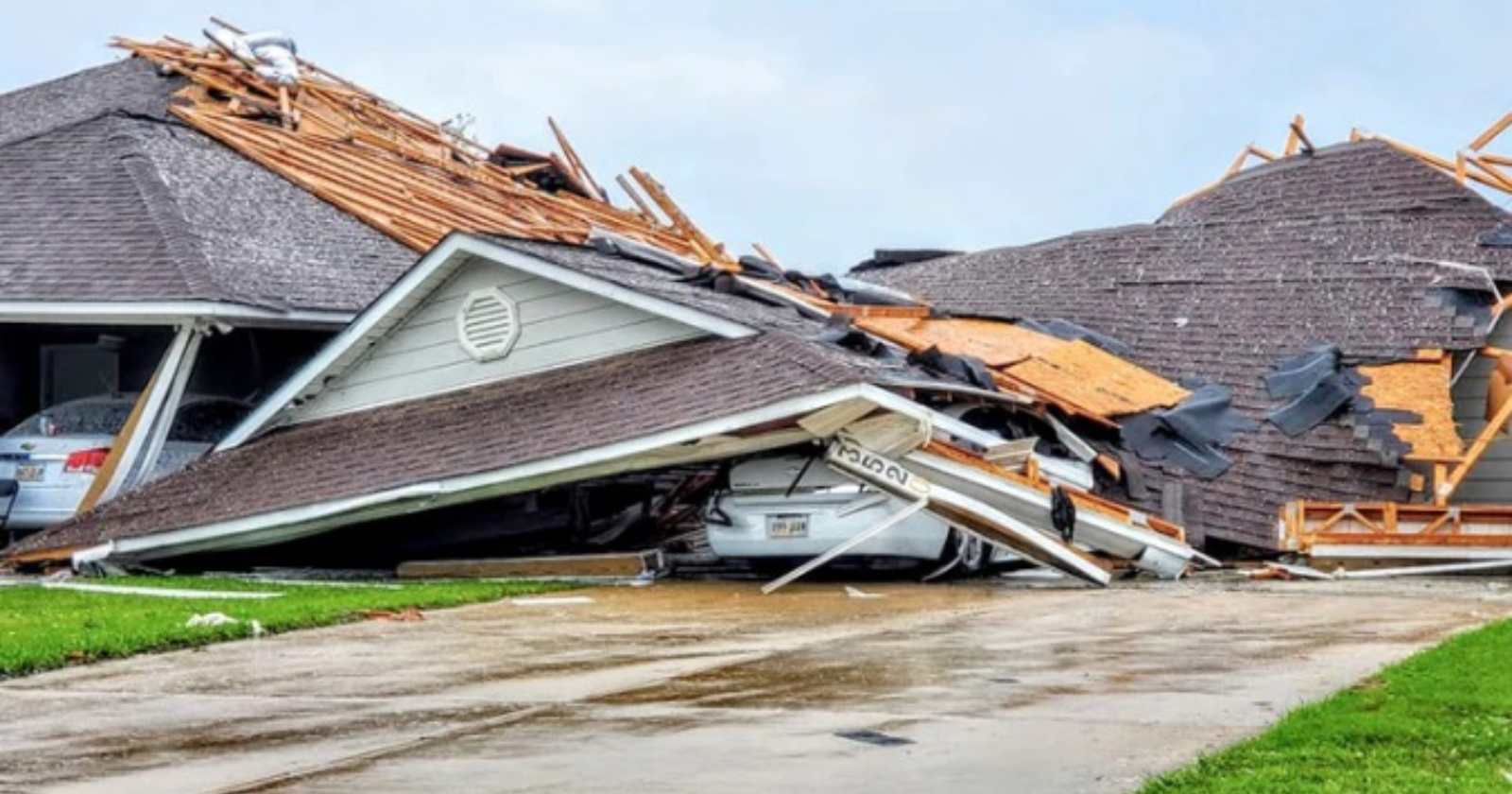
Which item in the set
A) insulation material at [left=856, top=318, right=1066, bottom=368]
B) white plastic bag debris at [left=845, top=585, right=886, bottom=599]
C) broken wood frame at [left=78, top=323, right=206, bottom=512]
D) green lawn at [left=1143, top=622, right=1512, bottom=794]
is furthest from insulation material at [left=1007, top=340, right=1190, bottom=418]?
green lawn at [left=1143, top=622, right=1512, bottom=794]

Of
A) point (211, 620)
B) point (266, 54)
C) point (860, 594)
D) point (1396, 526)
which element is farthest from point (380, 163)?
point (211, 620)

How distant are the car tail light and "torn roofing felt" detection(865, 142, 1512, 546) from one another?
33.5 ft

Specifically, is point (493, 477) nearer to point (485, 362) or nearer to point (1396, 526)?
point (485, 362)

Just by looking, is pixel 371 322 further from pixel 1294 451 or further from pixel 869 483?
pixel 1294 451

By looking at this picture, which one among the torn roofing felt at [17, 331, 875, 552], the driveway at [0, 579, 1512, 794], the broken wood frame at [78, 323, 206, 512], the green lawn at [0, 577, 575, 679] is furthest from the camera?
the broken wood frame at [78, 323, 206, 512]

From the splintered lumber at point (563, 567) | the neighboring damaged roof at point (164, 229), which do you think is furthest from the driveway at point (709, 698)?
the neighboring damaged roof at point (164, 229)

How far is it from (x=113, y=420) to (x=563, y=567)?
6.88m

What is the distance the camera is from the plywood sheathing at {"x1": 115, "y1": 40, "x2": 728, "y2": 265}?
101 feet

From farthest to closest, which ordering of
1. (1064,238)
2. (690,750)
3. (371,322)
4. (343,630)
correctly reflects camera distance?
(1064,238) → (371,322) → (343,630) → (690,750)

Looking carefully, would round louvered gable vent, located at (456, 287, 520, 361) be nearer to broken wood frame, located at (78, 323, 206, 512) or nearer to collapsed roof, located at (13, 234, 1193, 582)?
collapsed roof, located at (13, 234, 1193, 582)

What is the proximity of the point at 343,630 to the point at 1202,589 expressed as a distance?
7.97 metres

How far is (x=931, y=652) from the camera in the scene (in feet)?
43.9

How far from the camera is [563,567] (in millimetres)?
21344

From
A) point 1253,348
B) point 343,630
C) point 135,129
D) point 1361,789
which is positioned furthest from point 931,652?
point 135,129
